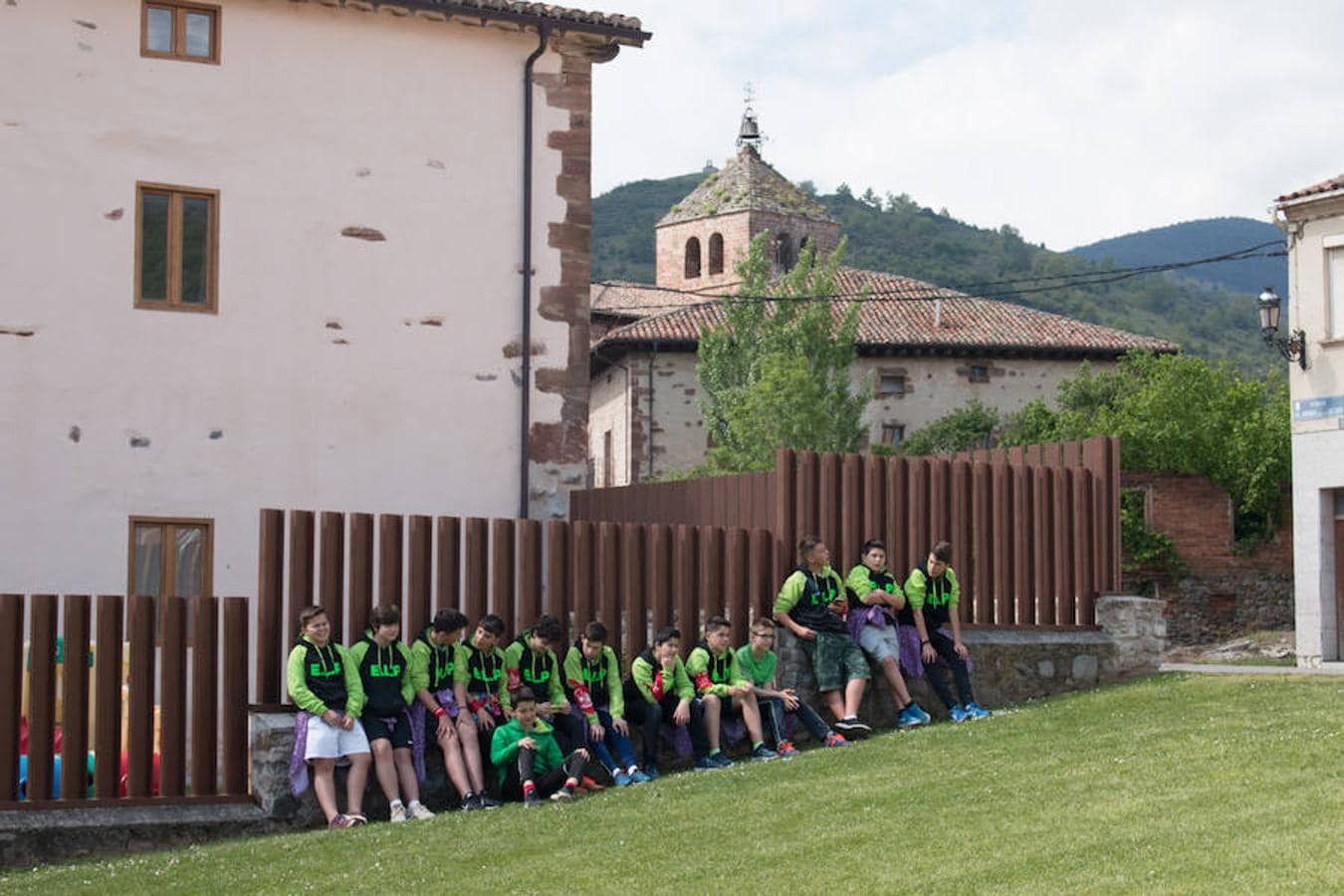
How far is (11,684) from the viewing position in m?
13.3

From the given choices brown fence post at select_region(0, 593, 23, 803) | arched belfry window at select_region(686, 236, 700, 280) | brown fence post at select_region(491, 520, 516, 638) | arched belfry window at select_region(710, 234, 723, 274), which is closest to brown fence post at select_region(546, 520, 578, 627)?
brown fence post at select_region(491, 520, 516, 638)

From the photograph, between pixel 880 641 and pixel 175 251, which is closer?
pixel 880 641

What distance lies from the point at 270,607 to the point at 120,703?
3.99ft

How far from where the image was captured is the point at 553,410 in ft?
61.9

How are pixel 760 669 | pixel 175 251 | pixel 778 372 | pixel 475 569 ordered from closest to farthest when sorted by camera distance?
pixel 475 569, pixel 760 669, pixel 175 251, pixel 778 372

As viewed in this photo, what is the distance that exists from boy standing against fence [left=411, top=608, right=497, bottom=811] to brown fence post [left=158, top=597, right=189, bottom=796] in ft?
5.14

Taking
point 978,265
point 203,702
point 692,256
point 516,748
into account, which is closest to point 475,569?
point 516,748

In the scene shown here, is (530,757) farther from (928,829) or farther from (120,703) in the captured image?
(928,829)

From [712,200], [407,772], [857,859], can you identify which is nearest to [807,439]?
[712,200]

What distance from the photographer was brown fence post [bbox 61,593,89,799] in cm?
1316

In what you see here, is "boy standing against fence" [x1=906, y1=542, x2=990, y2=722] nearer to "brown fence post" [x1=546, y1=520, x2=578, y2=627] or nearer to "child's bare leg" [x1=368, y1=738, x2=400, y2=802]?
"brown fence post" [x1=546, y1=520, x2=578, y2=627]

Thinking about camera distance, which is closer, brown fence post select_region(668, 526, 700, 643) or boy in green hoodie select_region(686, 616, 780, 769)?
boy in green hoodie select_region(686, 616, 780, 769)

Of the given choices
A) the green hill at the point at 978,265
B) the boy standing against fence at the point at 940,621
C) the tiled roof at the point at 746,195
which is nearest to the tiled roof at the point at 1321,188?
the boy standing against fence at the point at 940,621

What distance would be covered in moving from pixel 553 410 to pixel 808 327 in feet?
108
